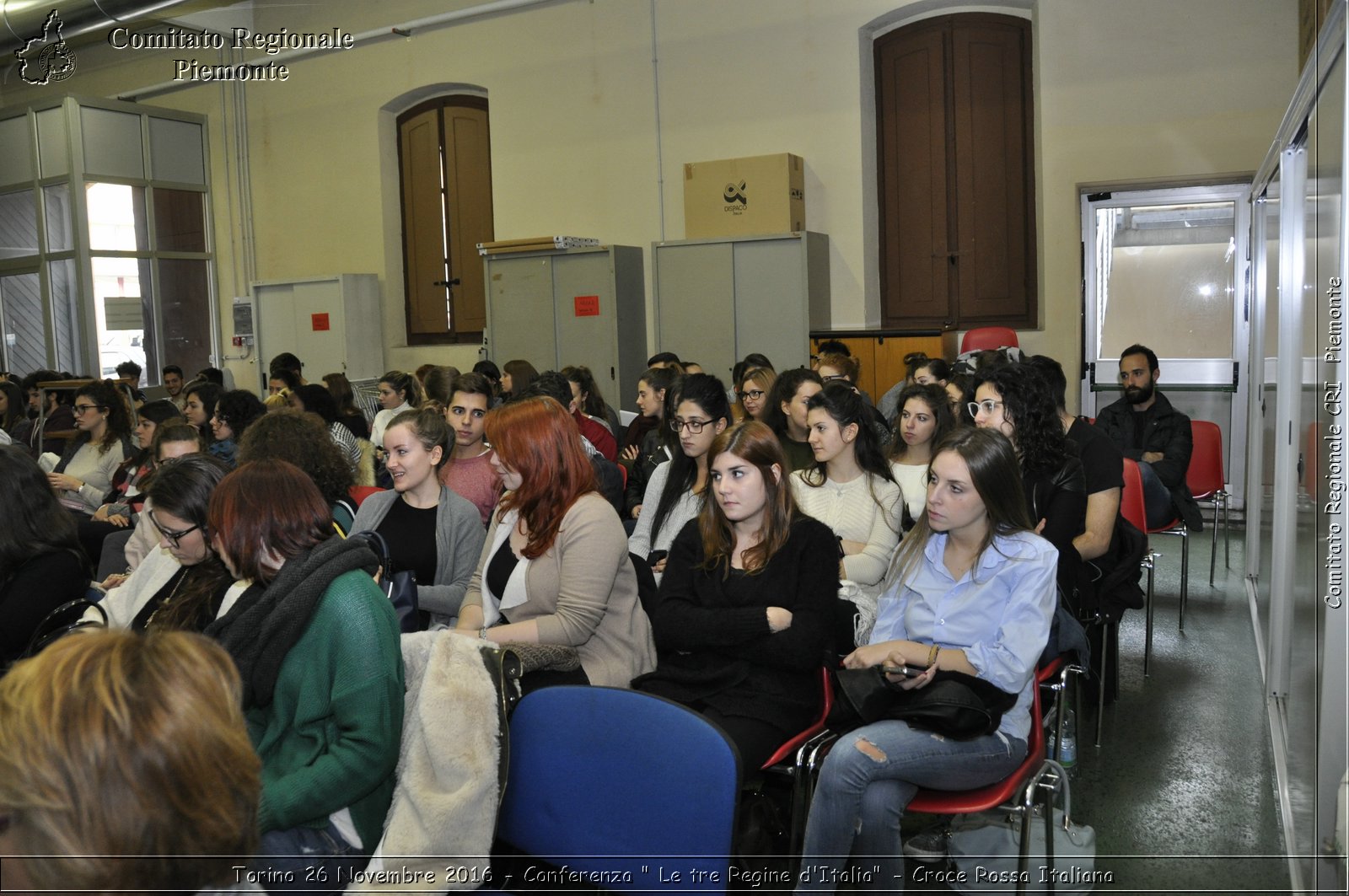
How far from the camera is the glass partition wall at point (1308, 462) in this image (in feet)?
6.96

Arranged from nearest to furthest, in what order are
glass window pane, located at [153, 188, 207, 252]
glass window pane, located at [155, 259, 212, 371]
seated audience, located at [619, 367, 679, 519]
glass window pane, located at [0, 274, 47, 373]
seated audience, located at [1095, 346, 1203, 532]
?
seated audience, located at [619, 367, 679, 519]
seated audience, located at [1095, 346, 1203, 532]
glass window pane, located at [153, 188, 207, 252]
glass window pane, located at [155, 259, 212, 371]
glass window pane, located at [0, 274, 47, 373]

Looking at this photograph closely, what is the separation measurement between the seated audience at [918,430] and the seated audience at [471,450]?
1.58 meters

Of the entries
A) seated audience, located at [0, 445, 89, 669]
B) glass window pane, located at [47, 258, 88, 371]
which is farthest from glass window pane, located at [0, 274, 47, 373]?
seated audience, located at [0, 445, 89, 669]

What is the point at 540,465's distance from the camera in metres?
2.73

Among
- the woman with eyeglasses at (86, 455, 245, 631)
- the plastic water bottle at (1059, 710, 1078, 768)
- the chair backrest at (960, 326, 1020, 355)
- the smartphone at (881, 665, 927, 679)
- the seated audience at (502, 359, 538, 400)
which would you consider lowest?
the plastic water bottle at (1059, 710, 1078, 768)

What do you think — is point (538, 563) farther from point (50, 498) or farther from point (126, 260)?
point (126, 260)

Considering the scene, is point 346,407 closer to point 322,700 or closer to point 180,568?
point 180,568

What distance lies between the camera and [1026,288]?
8.27 metres

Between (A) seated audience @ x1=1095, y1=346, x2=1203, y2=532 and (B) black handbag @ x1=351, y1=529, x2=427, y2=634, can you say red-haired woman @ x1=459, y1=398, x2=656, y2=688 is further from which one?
(A) seated audience @ x1=1095, y1=346, x2=1203, y2=532

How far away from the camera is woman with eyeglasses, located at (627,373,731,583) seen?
3.73 m

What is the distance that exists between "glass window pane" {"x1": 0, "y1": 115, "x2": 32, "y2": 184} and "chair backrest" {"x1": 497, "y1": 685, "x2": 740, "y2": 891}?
40.6 ft

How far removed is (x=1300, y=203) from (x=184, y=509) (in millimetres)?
3336

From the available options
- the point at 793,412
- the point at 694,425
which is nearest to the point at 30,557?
the point at 694,425

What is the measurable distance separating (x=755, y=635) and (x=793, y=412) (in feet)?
6.81
